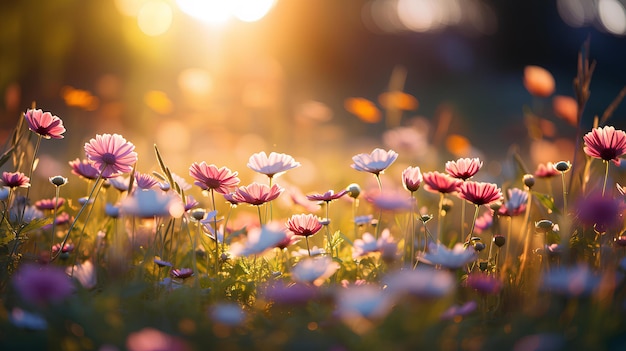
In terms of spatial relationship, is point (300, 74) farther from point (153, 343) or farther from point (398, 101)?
point (153, 343)

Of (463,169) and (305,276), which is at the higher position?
(463,169)

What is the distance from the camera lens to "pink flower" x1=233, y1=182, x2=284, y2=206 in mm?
1453

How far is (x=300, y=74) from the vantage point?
1064 cm

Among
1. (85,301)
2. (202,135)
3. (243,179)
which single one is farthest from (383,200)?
(202,135)

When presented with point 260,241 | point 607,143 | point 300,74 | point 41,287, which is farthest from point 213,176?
point 300,74

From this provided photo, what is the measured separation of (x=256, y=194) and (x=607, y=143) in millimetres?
780

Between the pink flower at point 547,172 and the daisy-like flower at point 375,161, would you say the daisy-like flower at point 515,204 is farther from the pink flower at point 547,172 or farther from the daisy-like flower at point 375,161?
the daisy-like flower at point 375,161

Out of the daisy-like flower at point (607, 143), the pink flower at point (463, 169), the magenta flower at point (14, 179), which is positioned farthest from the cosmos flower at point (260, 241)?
the daisy-like flower at point (607, 143)

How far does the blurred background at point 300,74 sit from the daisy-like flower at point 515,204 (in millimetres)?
1379

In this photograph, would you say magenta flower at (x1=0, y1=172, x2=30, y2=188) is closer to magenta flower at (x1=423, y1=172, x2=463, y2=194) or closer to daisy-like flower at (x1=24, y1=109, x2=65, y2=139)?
daisy-like flower at (x1=24, y1=109, x2=65, y2=139)

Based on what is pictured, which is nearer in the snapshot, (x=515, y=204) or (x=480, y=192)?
(x=480, y=192)

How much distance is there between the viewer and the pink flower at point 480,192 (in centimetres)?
140

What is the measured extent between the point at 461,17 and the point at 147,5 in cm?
607

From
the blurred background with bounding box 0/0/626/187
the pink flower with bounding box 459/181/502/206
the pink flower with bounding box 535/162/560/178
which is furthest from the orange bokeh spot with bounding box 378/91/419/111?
the pink flower with bounding box 459/181/502/206
